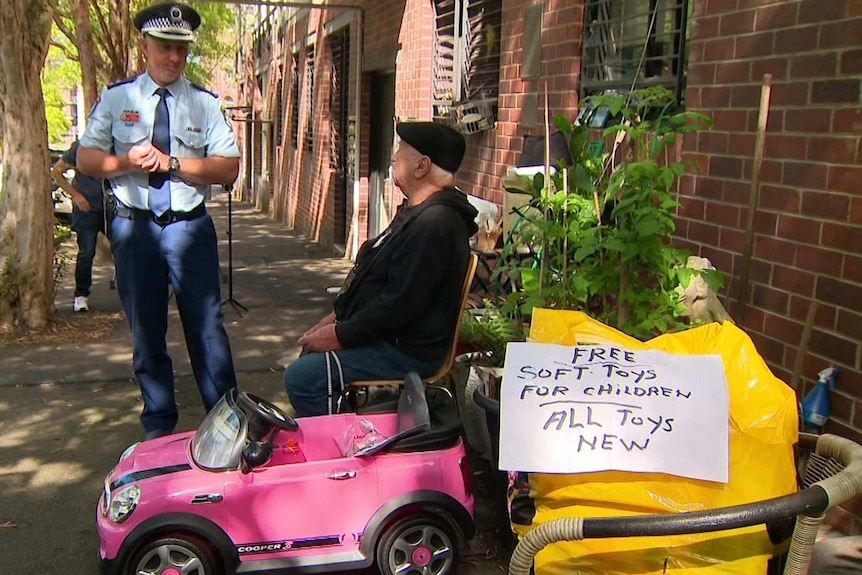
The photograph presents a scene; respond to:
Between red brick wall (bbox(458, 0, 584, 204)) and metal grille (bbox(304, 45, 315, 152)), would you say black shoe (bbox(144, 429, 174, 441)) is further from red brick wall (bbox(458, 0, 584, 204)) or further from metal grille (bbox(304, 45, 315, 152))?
metal grille (bbox(304, 45, 315, 152))

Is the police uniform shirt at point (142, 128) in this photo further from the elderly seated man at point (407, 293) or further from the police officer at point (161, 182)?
the elderly seated man at point (407, 293)

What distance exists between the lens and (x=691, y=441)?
82.4 inches

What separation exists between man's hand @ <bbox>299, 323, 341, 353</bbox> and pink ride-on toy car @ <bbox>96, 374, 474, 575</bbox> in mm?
582

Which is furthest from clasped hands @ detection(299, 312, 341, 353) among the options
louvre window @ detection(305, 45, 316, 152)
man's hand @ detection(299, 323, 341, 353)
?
louvre window @ detection(305, 45, 316, 152)

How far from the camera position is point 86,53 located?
11.4 m

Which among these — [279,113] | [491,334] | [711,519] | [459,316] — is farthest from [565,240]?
[279,113]

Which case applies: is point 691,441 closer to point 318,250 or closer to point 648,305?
point 648,305

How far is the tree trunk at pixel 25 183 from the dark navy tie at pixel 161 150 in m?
2.88

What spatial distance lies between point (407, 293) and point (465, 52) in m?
4.25

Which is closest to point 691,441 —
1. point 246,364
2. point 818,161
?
point 818,161

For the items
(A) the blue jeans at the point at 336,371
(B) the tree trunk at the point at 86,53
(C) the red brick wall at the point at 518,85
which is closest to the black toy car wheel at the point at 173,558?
(A) the blue jeans at the point at 336,371

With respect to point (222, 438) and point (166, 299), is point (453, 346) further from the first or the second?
point (166, 299)

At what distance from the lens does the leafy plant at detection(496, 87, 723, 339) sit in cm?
292

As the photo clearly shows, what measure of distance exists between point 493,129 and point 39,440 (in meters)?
3.64
